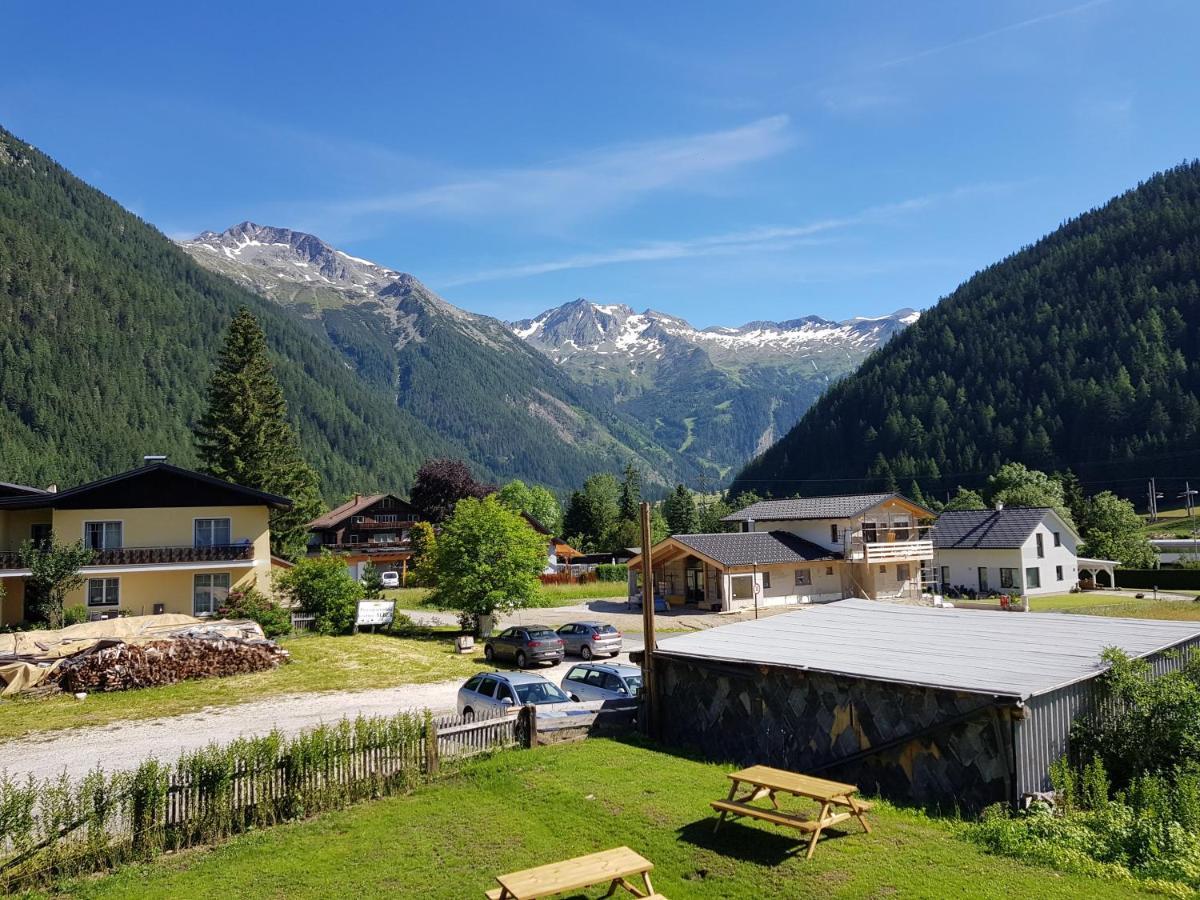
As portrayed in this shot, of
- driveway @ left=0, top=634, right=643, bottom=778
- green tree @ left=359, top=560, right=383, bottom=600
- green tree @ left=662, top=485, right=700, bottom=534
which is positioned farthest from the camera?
green tree @ left=662, top=485, right=700, bottom=534

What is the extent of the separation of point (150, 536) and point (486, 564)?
15788 millimetres

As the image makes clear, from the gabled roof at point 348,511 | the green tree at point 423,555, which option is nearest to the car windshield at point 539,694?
the green tree at point 423,555

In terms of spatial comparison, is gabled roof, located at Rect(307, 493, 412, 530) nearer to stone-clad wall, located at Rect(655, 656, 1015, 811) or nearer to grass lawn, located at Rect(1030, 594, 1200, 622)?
grass lawn, located at Rect(1030, 594, 1200, 622)

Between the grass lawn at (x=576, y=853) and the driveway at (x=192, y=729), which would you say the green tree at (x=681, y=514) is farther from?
the grass lawn at (x=576, y=853)

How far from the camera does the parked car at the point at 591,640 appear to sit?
1257 inches

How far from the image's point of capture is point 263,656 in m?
28.1

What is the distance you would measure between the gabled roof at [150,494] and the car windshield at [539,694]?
22.3 metres

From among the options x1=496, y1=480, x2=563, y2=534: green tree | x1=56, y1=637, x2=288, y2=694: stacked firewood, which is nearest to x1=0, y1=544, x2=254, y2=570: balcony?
x1=56, y1=637, x2=288, y2=694: stacked firewood

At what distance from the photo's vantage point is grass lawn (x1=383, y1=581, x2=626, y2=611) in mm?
55031

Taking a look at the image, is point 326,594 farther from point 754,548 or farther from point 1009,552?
point 1009,552

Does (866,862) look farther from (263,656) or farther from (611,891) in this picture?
(263,656)

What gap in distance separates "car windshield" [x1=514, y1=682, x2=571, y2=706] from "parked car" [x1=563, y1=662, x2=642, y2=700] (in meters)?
1.46

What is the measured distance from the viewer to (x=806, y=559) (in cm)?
5153

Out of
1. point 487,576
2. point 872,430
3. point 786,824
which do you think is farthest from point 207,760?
point 872,430
